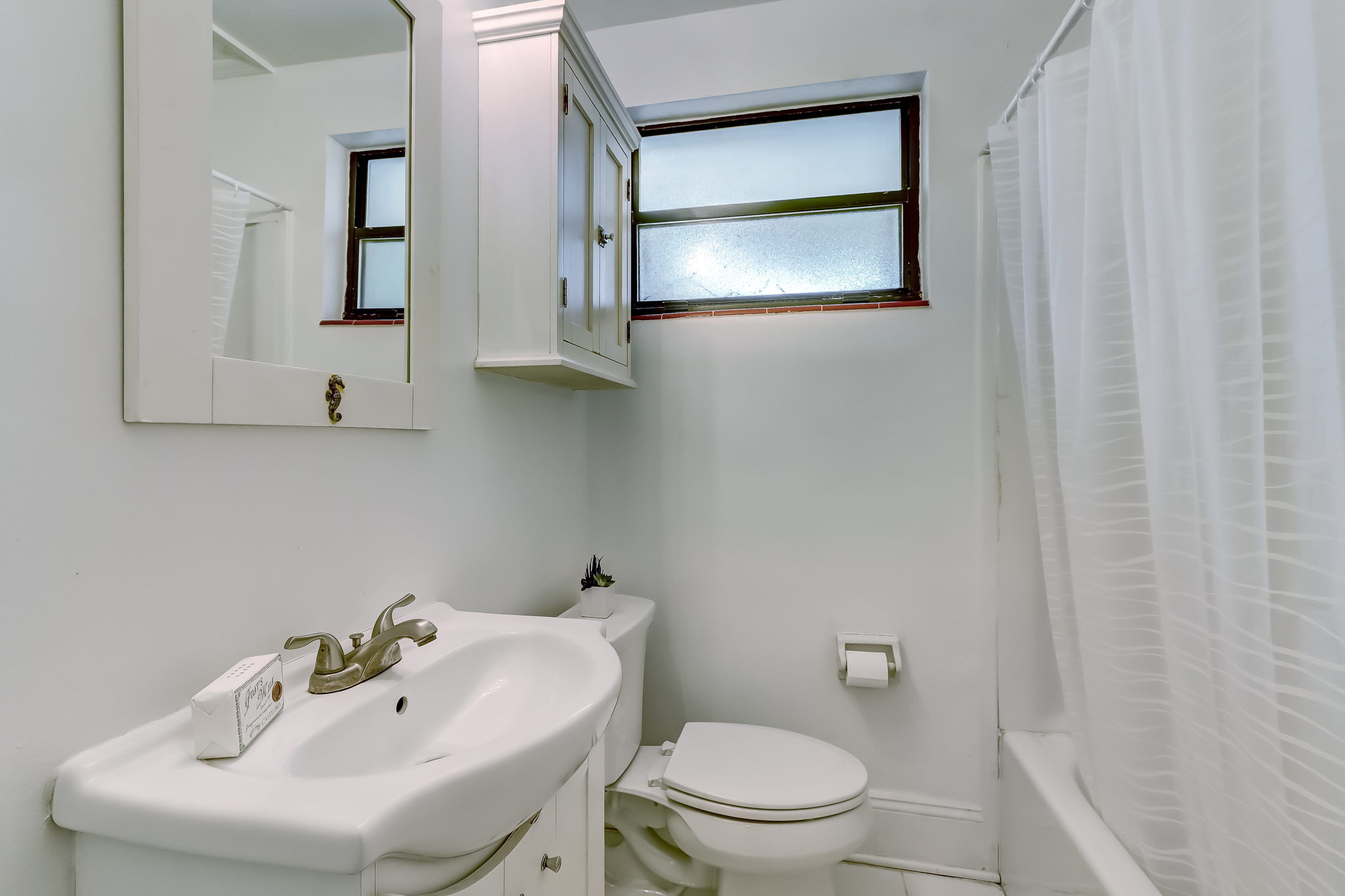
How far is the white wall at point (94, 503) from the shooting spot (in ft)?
1.68

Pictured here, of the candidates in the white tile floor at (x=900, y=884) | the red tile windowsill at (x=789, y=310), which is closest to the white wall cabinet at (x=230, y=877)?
the white tile floor at (x=900, y=884)

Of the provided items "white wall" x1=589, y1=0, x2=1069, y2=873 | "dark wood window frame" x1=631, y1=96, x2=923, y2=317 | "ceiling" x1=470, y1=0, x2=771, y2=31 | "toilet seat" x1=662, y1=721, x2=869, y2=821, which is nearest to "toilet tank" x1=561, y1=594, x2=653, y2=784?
"toilet seat" x1=662, y1=721, x2=869, y2=821

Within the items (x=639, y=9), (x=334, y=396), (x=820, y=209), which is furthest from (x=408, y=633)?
(x=639, y=9)

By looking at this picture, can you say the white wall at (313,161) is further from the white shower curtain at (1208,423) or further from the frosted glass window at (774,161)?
the white shower curtain at (1208,423)

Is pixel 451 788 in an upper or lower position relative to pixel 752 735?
upper

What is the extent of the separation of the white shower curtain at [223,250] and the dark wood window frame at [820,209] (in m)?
1.17

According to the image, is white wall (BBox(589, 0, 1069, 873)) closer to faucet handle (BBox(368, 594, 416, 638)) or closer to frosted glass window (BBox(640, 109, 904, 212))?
frosted glass window (BBox(640, 109, 904, 212))

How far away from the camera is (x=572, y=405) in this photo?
5.57ft

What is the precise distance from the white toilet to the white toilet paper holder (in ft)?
0.77

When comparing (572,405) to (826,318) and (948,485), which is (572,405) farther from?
(948,485)

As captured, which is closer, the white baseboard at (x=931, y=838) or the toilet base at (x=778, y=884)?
the toilet base at (x=778, y=884)

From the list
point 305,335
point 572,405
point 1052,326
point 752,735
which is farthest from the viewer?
point 572,405

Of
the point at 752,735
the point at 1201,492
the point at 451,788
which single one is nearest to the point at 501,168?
the point at 451,788

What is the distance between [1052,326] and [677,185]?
121 cm
